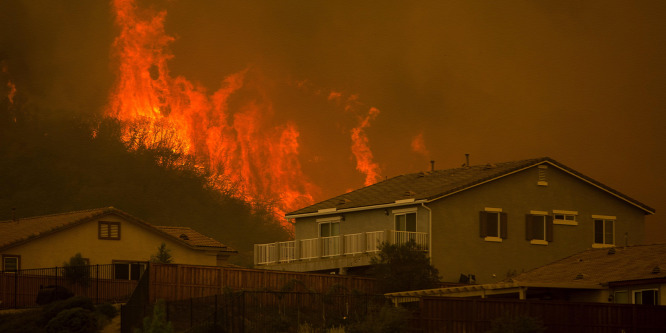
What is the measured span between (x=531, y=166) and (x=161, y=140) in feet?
248

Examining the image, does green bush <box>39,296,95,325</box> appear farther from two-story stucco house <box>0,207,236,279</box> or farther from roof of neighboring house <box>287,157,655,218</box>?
roof of neighboring house <box>287,157,655,218</box>

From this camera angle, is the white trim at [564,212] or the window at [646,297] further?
the white trim at [564,212]

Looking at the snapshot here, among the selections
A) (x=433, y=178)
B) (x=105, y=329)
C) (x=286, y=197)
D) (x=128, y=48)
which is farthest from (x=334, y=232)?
(x=128, y=48)

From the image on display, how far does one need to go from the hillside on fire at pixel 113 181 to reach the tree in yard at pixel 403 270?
185 feet

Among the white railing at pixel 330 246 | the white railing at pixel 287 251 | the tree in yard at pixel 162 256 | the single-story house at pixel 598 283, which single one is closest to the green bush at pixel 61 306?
the single-story house at pixel 598 283

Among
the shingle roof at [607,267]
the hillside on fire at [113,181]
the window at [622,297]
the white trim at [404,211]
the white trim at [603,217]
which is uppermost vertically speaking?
the hillside on fire at [113,181]

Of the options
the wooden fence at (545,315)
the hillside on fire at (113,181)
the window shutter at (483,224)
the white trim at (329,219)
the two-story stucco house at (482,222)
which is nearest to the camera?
the wooden fence at (545,315)

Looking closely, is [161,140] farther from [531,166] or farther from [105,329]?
[105,329]

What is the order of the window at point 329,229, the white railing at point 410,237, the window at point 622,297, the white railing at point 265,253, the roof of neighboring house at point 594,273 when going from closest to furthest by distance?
the roof of neighboring house at point 594,273 < the window at point 622,297 < the white railing at point 410,237 < the window at point 329,229 < the white railing at point 265,253

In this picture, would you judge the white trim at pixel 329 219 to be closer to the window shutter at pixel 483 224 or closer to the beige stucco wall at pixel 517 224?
the beige stucco wall at pixel 517 224

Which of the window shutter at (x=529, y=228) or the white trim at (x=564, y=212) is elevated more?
the white trim at (x=564, y=212)

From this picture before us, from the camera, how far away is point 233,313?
1412 inches

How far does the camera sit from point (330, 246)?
56.1 metres

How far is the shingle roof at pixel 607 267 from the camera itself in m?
40.4
